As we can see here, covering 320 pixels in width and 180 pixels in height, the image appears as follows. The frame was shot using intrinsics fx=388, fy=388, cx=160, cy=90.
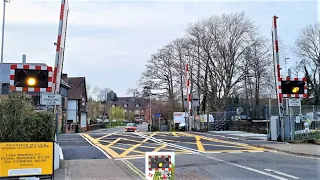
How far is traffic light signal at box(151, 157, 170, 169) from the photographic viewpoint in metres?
6.34

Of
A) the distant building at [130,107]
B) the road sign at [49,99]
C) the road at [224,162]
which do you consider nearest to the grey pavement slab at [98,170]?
the road at [224,162]

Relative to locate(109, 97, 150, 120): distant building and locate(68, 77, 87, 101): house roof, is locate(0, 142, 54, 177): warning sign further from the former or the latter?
locate(109, 97, 150, 120): distant building

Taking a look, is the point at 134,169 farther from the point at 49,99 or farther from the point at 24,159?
the point at 24,159

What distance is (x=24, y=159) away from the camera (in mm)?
7543

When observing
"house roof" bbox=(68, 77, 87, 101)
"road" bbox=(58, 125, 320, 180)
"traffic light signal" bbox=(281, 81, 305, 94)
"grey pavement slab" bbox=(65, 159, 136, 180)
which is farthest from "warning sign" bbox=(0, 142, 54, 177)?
"house roof" bbox=(68, 77, 87, 101)

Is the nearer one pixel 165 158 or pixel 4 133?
pixel 165 158

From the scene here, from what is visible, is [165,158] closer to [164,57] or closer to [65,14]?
[65,14]

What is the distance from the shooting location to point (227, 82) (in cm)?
5178

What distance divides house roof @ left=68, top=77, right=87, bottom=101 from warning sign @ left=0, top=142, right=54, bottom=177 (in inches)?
2520

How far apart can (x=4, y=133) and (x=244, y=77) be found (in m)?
46.3

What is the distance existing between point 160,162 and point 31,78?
5.77 metres

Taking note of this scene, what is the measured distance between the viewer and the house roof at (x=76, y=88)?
71188 millimetres

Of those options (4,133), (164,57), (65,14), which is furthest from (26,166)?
(164,57)

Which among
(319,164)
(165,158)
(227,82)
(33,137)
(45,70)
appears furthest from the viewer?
(227,82)
